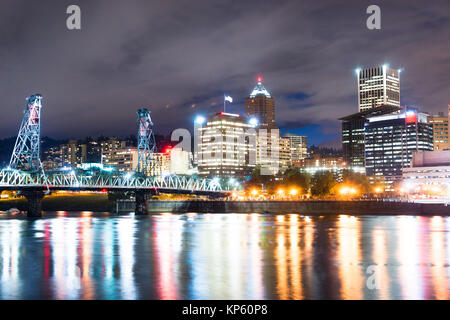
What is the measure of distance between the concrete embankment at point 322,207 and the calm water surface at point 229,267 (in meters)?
66.4

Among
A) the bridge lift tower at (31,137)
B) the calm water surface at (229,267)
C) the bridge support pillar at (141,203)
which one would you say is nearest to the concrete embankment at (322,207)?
the bridge support pillar at (141,203)

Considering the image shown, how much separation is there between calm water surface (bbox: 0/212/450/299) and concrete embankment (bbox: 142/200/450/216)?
66.4 m

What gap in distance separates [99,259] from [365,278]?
25043 mm

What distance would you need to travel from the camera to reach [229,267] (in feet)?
141

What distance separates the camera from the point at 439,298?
29.5 metres

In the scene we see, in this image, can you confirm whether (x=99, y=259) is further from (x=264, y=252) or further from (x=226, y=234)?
(x=226, y=234)

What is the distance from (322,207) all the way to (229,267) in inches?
4234

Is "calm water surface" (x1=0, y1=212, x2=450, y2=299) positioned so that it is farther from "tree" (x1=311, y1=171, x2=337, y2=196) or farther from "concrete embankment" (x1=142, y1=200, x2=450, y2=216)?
"tree" (x1=311, y1=171, x2=337, y2=196)

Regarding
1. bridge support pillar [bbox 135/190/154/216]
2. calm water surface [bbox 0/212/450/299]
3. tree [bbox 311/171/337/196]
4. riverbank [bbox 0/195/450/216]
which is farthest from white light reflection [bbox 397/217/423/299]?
bridge support pillar [bbox 135/190/154/216]

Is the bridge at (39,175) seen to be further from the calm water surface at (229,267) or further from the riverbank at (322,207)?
the calm water surface at (229,267)

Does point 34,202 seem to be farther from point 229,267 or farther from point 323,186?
point 229,267

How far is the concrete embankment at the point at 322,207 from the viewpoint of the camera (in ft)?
443
